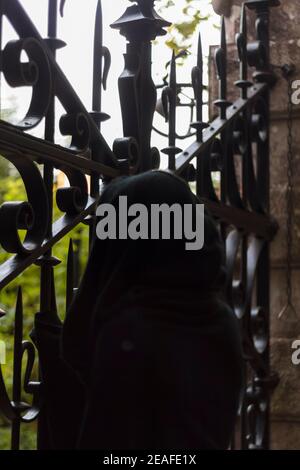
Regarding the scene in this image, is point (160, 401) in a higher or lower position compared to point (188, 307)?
lower

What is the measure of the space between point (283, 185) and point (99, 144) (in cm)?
147

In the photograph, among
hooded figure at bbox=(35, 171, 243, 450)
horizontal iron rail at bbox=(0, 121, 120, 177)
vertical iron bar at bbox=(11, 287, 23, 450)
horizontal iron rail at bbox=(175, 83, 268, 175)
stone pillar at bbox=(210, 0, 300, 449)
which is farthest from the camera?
stone pillar at bbox=(210, 0, 300, 449)

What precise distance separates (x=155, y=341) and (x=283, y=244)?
2.35 meters

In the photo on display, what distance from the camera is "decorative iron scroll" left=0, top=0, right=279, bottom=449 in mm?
1853

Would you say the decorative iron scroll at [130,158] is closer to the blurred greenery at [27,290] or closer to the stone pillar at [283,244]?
the stone pillar at [283,244]

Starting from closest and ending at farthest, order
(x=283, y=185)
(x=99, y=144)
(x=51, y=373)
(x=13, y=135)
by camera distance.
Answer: (x=51, y=373) < (x=13, y=135) < (x=99, y=144) < (x=283, y=185)

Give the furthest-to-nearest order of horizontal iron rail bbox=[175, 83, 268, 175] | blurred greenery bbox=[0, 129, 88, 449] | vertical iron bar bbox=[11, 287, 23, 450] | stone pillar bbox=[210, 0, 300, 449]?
blurred greenery bbox=[0, 129, 88, 449] → stone pillar bbox=[210, 0, 300, 449] → horizontal iron rail bbox=[175, 83, 268, 175] → vertical iron bar bbox=[11, 287, 23, 450]

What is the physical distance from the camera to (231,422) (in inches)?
46.8

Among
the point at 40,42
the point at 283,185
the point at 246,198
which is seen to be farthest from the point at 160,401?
the point at 283,185

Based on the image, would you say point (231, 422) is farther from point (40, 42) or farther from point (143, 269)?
point (40, 42)

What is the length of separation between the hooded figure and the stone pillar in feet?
7.25

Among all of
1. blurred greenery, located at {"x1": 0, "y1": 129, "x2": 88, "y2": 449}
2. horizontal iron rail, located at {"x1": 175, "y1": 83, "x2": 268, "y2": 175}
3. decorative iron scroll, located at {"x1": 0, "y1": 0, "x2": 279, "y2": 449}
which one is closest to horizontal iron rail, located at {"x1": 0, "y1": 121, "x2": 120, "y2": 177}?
decorative iron scroll, located at {"x1": 0, "y1": 0, "x2": 279, "y2": 449}

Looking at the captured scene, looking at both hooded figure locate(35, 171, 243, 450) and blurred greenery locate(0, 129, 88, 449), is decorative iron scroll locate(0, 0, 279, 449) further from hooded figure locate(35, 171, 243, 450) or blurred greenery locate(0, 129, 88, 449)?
blurred greenery locate(0, 129, 88, 449)

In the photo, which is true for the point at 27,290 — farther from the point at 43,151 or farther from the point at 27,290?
the point at 43,151
